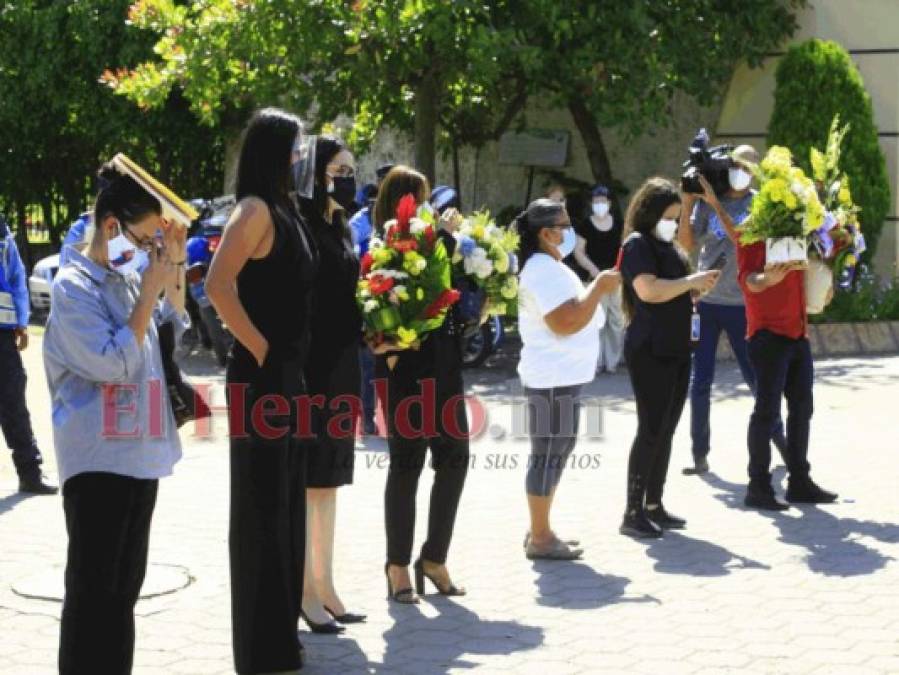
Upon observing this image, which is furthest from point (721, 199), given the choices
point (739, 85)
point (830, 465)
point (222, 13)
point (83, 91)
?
point (83, 91)

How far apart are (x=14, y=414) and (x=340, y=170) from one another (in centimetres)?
374

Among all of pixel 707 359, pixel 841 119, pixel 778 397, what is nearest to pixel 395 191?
pixel 778 397

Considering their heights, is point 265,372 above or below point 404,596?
above

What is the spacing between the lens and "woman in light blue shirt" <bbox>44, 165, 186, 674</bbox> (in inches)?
207

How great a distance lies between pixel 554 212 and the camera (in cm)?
779

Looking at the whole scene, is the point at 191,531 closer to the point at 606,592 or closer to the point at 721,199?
the point at 606,592

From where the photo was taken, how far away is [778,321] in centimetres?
888

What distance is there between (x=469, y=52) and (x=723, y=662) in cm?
904

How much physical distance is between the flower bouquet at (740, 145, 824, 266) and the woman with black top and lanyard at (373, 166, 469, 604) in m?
2.14

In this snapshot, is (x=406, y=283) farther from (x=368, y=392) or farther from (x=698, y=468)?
(x=368, y=392)

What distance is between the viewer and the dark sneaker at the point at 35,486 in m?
9.53

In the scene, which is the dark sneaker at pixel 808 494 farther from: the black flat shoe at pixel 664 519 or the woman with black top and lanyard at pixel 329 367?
the woman with black top and lanyard at pixel 329 367

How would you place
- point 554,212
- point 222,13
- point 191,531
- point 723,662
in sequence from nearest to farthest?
point 723,662, point 554,212, point 191,531, point 222,13

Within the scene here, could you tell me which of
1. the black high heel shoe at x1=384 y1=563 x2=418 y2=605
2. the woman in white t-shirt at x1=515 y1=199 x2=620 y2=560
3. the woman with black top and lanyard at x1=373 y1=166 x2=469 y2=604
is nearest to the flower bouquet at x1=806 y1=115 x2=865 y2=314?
the woman in white t-shirt at x1=515 y1=199 x2=620 y2=560
